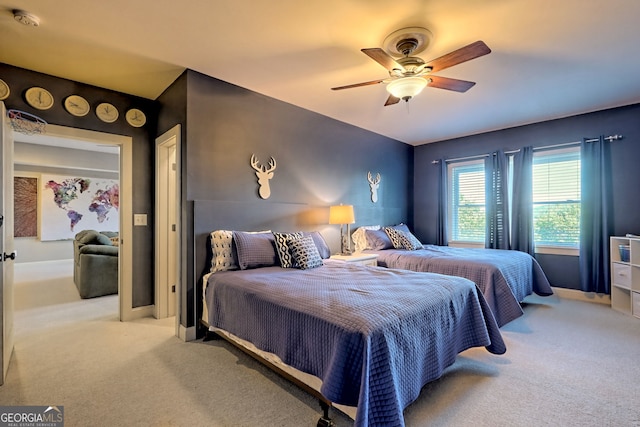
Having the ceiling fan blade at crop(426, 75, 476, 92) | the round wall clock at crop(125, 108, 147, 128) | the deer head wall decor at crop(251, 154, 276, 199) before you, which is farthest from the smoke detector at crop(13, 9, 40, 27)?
the ceiling fan blade at crop(426, 75, 476, 92)

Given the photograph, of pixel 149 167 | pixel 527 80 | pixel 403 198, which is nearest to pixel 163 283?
pixel 149 167

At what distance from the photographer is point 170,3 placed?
1925mm

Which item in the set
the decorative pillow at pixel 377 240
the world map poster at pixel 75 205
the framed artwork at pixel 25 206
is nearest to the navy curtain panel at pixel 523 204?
the decorative pillow at pixel 377 240

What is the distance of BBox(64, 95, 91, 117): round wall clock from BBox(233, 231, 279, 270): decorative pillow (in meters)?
1.98

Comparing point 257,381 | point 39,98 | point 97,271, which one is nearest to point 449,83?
point 257,381

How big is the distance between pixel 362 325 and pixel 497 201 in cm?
415

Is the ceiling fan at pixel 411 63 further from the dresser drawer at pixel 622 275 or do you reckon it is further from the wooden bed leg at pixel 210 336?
the dresser drawer at pixel 622 275

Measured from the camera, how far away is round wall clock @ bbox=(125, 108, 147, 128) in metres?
3.37

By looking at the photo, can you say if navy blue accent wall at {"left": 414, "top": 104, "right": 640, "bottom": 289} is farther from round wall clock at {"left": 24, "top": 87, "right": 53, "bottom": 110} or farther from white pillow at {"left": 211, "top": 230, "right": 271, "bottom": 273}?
round wall clock at {"left": 24, "top": 87, "right": 53, "bottom": 110}

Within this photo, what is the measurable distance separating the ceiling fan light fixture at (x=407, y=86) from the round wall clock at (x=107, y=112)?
2.87 m

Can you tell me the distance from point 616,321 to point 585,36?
2830 mm

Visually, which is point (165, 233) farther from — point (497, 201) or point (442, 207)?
point (497, 201)

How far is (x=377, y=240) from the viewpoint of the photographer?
4301 millimetres

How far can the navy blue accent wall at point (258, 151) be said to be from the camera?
2.82 metres
